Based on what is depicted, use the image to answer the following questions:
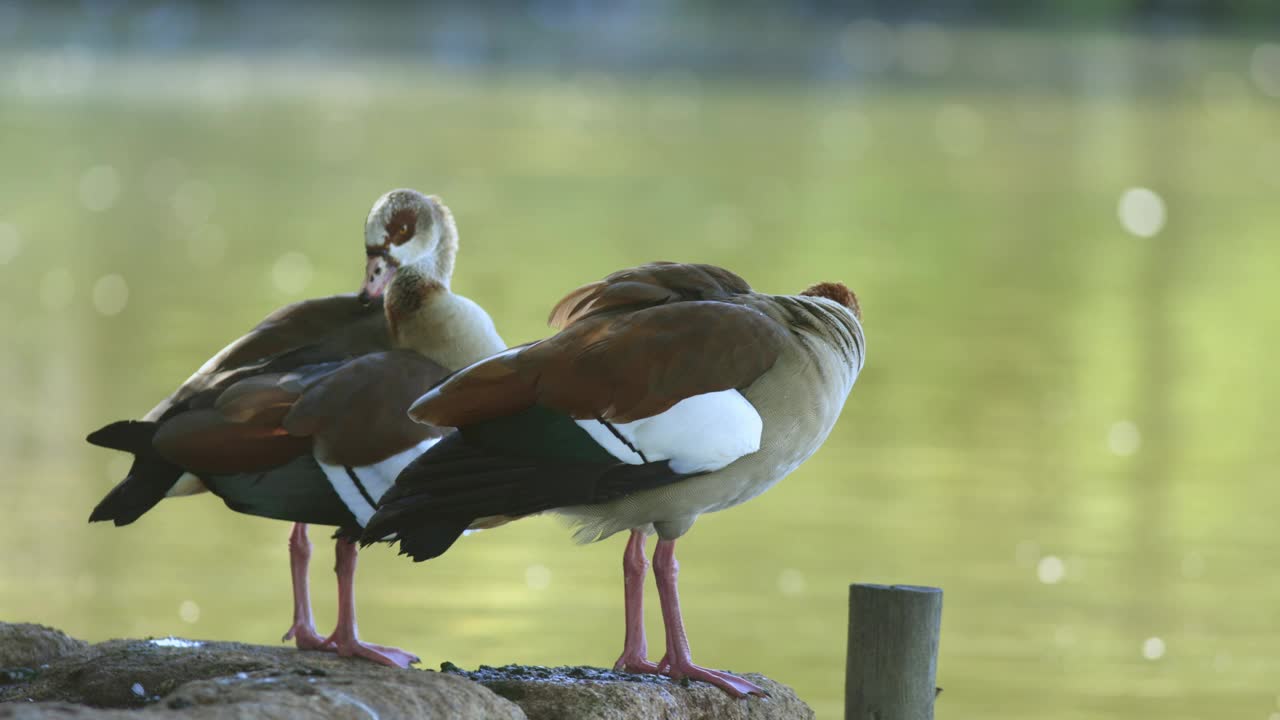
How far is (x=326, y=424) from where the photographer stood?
488 cm

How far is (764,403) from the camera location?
14.9 feet

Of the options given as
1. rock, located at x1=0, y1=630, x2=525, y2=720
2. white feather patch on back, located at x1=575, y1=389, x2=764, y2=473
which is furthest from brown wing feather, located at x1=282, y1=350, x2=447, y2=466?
white feather patch on back, located at x1=575, y1=389, x2=764, y2=473

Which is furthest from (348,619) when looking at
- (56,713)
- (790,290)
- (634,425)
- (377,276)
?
(790,290)

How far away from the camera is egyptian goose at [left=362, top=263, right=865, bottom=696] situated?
14.2 ft

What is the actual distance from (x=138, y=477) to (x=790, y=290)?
9410 mm

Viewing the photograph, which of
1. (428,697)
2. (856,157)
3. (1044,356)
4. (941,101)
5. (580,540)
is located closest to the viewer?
(428,697)

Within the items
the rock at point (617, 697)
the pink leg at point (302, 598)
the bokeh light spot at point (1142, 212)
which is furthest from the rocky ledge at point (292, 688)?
the bokeh light spot at point (1142, 212)

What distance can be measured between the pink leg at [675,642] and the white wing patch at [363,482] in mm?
658

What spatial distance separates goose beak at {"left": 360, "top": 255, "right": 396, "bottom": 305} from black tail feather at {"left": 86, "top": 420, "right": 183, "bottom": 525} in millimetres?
687

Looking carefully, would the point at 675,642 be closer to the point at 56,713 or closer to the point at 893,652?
the point at 893,652

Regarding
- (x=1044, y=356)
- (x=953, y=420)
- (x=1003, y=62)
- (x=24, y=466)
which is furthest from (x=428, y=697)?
(x=1003, y=62)

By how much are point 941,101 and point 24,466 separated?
2425 centimetres

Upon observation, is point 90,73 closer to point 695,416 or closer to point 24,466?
point 24,466

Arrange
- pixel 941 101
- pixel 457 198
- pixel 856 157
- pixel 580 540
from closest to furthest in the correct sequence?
1. pixel 580 540
2. pixel 457 198
3. pixel 856 157
4. pixel 941 101
